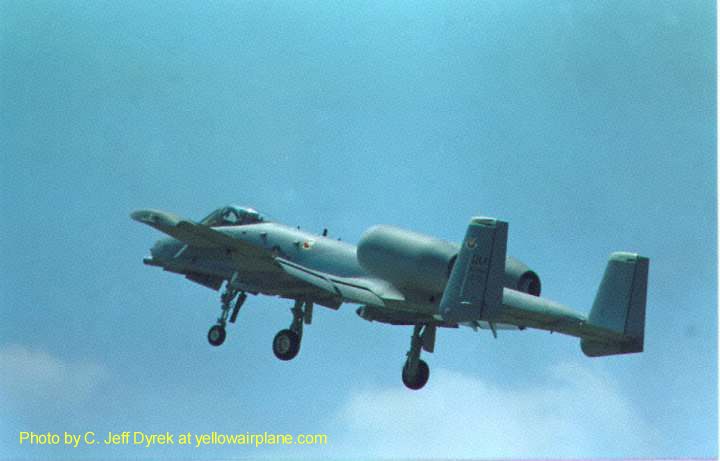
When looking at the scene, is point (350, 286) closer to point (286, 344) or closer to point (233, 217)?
point (286, 344)

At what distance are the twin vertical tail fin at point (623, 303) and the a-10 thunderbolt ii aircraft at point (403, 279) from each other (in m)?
0.02

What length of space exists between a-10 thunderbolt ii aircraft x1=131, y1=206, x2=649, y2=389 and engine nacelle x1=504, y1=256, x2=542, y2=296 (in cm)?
2

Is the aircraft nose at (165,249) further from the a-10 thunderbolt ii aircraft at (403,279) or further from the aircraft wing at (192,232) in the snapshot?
the aircraft wing at (192,232)

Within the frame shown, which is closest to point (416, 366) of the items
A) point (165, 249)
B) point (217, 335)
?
point (217, 335)

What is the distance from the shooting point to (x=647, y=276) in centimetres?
2484

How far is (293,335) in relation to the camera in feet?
91.1

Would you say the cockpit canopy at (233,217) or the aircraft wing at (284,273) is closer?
the aircraft wing at (284,273)

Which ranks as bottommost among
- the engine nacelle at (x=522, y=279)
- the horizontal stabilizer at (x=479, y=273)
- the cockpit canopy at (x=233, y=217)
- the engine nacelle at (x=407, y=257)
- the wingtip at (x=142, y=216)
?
the horizontal stabilizer at (x=479, y=273)

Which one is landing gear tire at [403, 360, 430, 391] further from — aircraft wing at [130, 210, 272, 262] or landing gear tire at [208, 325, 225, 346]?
landing gear tire at [208, 325, 225, 346]

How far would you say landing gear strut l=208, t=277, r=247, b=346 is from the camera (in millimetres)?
28922

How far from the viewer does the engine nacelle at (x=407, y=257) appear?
82.1 ft

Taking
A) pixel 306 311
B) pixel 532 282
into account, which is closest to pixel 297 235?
pixel 306 311

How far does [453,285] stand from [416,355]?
550 centimetres

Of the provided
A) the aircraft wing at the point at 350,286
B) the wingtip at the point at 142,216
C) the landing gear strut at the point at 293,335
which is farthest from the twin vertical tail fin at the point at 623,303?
the wingtip at the point at 142,216
